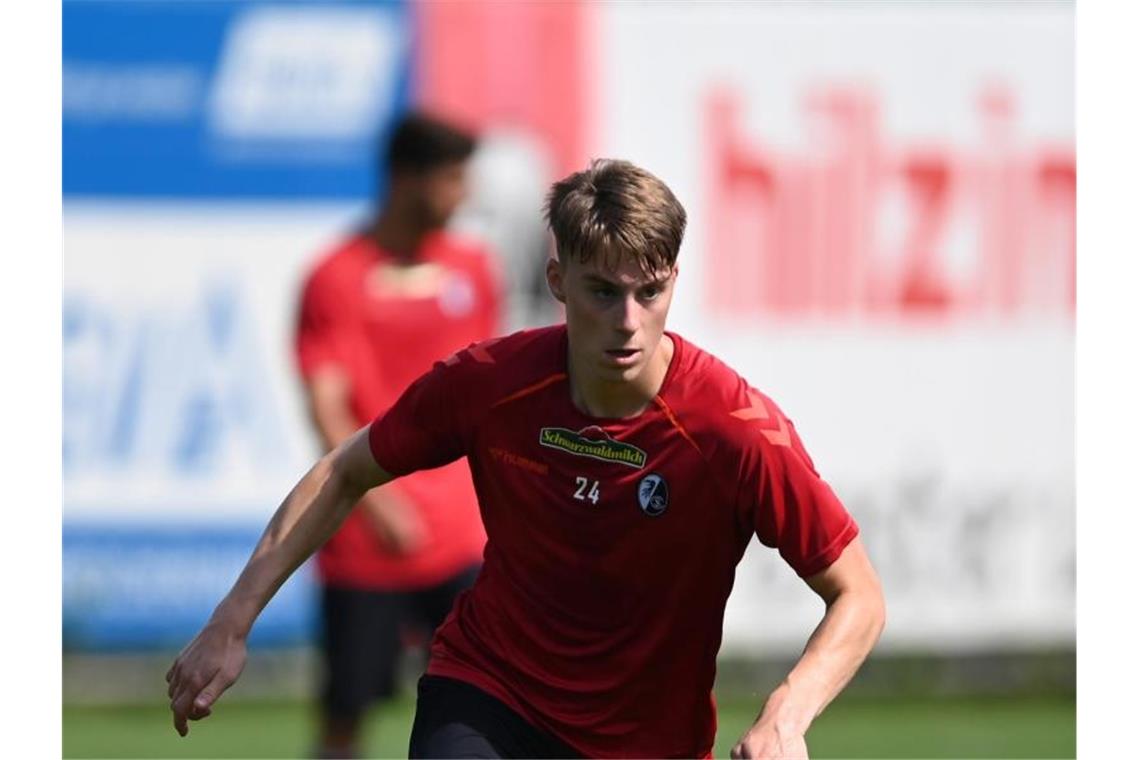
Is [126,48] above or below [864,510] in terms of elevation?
above

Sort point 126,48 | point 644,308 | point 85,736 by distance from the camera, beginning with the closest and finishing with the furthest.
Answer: point 644,308, point 85,736, point 126,48

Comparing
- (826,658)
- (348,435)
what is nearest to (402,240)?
(348,435)

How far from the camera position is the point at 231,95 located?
485 inches

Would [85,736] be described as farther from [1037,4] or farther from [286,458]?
[1037,4]

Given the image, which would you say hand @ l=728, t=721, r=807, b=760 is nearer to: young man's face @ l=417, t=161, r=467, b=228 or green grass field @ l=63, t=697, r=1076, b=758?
young man's face @ l=417, t=161, r=467, b=228

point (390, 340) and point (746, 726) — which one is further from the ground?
point (390, 340)

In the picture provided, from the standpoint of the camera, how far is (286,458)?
40.0 ft

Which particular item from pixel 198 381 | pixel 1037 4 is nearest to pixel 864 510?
pixel 1037 4

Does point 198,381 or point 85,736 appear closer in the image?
point 85,736

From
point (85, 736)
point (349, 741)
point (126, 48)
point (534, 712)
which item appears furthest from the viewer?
point (126, 48)

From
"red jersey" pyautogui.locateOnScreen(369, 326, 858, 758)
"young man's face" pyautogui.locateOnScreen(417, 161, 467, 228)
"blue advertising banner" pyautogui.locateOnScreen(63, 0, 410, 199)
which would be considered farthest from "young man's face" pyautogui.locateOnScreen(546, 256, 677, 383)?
"blue advertising banner" pyautogui.locateOnScreen(63, 0, 410, 199)

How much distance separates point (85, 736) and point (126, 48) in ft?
14.1

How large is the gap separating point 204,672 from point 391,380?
13.7 feet

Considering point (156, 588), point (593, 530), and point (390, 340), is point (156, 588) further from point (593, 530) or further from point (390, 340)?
point (593, 530)
